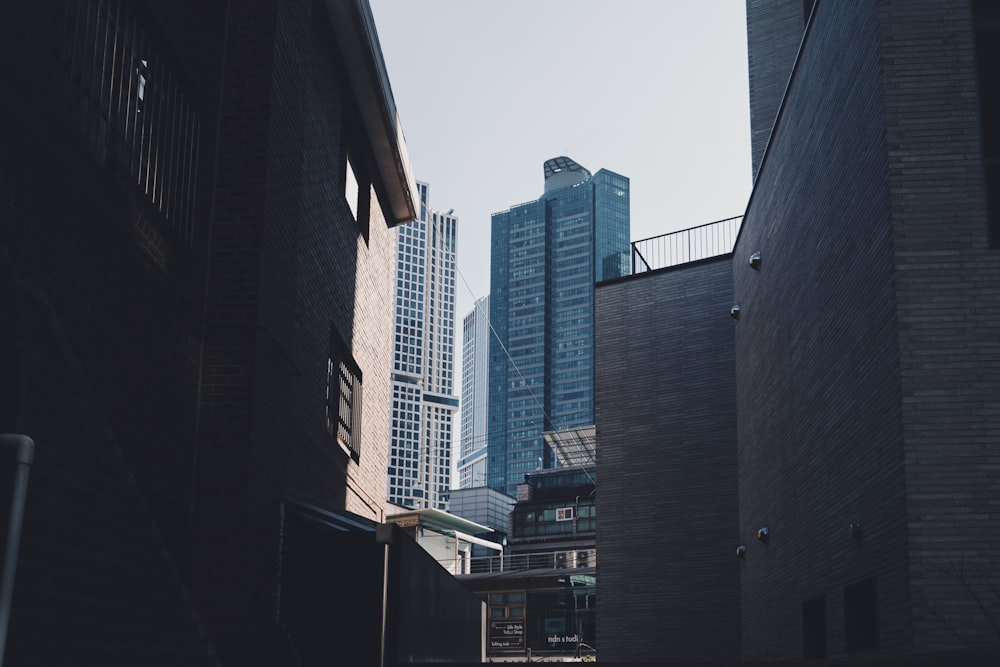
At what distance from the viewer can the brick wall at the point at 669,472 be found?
2352 cm

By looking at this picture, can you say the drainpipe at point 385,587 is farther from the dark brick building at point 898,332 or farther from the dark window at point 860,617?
the dark window at point 860,617

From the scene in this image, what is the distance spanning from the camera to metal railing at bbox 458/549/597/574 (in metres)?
61.5

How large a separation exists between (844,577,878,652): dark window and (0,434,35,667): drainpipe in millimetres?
9048

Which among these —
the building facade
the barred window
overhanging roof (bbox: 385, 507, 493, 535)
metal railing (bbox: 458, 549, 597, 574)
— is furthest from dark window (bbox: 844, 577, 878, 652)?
metal railing (bbox: 458, 549, 597, 574)

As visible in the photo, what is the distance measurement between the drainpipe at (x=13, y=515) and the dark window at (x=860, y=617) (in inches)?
356

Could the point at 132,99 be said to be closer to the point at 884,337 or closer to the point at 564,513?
the point at 884,337

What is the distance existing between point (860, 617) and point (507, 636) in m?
38.7

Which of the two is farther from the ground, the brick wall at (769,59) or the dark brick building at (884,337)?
the brick wall at (769,59)

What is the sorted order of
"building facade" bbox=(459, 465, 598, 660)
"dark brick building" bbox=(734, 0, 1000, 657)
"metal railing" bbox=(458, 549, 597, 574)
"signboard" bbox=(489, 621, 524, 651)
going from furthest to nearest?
"metal railing" bbox=(458, 549, 597, 574) → "signboard" bbox=(489, 621, 524, 651) → "building facade" bbox=(459, 465, 598, 660) → "dark brick building" bbox=(734, 0, 1000, 657)

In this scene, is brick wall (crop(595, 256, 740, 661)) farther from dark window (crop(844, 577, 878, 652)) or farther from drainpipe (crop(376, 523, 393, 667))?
drainpipe (crop(376, 523, 393, 667))

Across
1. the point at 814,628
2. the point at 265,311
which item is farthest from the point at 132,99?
the point at 814,628

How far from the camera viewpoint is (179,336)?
940cm

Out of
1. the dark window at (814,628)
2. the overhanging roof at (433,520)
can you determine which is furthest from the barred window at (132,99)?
the overhanging roof at (433,520)

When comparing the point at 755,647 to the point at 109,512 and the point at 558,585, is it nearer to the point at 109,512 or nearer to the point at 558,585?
the point at 109,512
